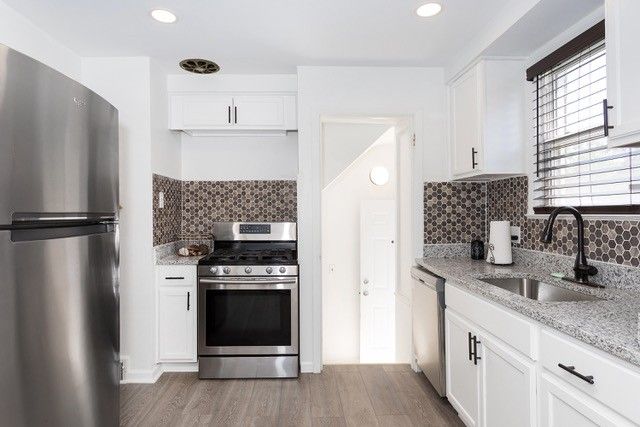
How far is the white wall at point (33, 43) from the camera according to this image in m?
2.06

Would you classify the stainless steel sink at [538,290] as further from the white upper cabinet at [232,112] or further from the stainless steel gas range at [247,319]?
the white upper cabinet at [232,112]

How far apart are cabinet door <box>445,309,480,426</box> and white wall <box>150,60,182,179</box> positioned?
2358 millimetres

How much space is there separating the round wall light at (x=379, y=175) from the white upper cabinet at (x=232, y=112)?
5.97ft

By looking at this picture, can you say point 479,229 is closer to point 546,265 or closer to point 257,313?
point 546,265

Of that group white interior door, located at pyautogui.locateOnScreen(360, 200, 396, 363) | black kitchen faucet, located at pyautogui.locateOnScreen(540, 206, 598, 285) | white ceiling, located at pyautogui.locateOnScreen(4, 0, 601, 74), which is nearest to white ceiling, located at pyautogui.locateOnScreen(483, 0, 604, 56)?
white ceiling, located at pyautogui.locateOnScreen(4, 0, 601, 74)

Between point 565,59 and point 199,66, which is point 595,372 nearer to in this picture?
point 565,59

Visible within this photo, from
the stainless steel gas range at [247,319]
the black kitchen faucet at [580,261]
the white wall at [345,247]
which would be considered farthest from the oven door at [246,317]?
the white wall at [345,247]

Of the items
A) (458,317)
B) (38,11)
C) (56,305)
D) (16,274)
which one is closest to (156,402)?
(56,305)

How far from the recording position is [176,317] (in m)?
2.77

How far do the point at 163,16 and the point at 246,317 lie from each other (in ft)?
6.70

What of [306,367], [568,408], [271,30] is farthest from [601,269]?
[271,30]

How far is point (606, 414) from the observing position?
3.42 ft

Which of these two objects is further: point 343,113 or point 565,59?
point 343,113

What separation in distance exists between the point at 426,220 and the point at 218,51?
201cm
